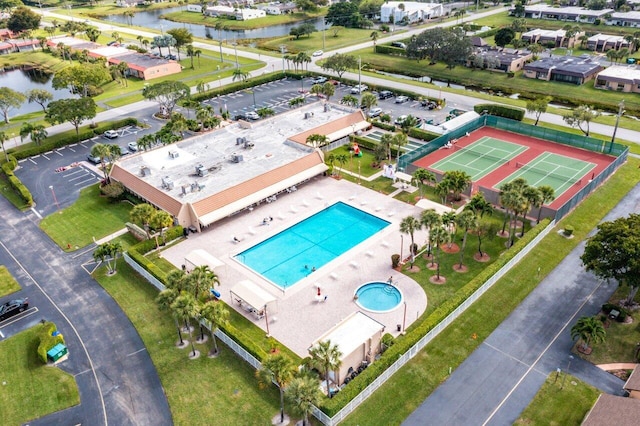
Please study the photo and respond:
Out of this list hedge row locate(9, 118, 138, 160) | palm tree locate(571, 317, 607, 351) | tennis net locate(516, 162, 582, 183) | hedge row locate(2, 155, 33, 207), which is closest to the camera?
palm tree locate(571, 317, 607, 351)

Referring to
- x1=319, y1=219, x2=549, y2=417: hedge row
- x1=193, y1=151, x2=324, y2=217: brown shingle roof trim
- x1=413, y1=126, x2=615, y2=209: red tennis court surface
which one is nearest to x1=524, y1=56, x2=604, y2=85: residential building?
x1=413, y1=126, x2=615, y2=209: red tennis court surface

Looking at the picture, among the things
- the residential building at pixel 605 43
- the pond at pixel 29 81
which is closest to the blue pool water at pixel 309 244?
the pond at pixel 29 81

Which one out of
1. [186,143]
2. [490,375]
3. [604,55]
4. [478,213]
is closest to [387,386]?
[490,375]

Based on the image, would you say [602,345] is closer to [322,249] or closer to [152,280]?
[322,249]

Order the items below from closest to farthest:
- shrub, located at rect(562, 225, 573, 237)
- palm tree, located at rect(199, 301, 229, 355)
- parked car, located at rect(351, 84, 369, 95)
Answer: palm tree, located at rect(199, 301, 229, 355) < shrub, located at rect(562, 225, 573, 237) < parked car, located at rect(351, 84, 369, 95)

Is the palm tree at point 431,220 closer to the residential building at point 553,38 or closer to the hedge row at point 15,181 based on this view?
the hedge row at point 15,181

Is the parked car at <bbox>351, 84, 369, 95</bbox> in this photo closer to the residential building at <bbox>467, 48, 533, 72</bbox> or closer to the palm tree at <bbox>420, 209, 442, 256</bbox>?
the residential building at <bbox>467, 48, 533, 72</bbox>

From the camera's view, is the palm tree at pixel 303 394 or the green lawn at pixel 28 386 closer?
the palm tree at pixel 303 394
